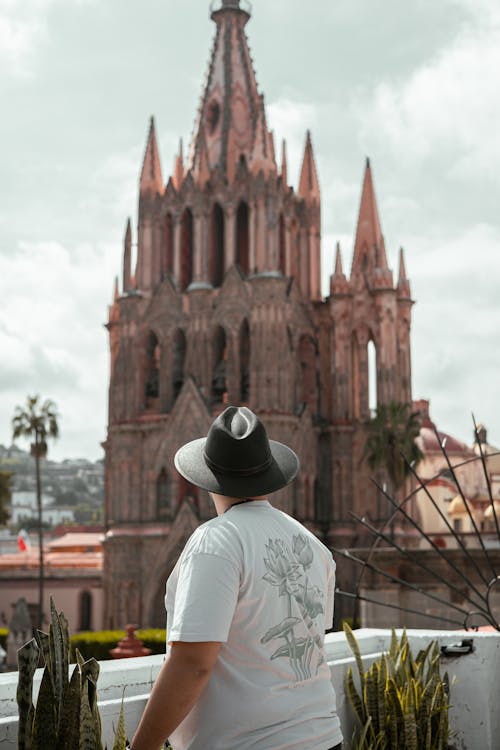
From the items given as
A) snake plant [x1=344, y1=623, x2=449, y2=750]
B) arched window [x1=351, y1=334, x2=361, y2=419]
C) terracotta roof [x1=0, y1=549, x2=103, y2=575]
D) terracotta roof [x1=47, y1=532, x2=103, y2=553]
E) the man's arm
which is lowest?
terracotta roof [x1=0, y1=549, x2=103, y2=575]

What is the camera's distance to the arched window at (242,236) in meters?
45.8

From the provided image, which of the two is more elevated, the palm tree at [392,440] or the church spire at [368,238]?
the church spire at [368,238]

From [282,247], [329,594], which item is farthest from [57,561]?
[329,594]

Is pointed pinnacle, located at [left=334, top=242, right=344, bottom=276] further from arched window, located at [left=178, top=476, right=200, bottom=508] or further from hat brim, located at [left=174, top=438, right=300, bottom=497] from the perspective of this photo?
→ hat brim, located at [left=174, top=438, right=300, bottom=497]

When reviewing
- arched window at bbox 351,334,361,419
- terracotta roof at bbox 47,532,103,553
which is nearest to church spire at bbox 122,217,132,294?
arched window at bbox 351,334,361,419

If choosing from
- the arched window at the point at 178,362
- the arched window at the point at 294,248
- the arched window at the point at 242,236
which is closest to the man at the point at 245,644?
the arched window at the point at 178,362

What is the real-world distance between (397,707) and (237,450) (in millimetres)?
2604

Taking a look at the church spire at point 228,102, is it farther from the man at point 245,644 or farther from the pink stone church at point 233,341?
the man at point 245,644

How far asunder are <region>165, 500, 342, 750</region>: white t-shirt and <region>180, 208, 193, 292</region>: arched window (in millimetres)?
43192

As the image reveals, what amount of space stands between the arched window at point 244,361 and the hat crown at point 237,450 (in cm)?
4001

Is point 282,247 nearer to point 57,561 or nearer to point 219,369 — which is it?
point 219,369

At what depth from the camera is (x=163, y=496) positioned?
145 ft

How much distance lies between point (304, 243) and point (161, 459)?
41.4 feet

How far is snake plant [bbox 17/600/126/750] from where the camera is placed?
3.29 meters
